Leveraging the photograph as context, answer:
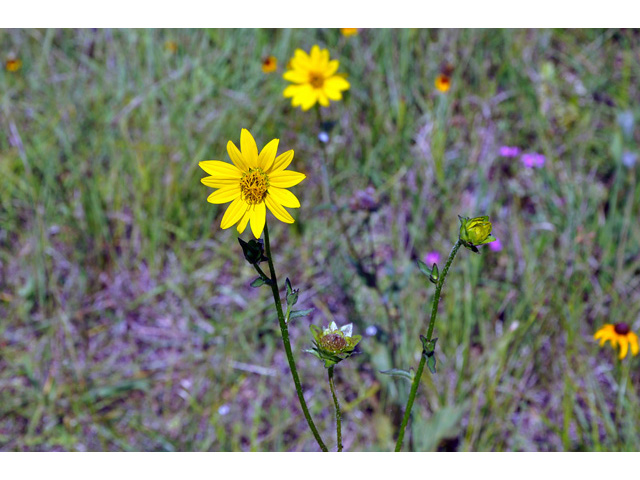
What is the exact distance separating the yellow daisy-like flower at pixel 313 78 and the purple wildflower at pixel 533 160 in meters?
0.99

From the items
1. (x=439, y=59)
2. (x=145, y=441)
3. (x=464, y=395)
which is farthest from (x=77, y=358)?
(x=439, y=59)

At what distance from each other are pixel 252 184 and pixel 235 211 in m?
0.07

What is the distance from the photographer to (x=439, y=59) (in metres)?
2.77

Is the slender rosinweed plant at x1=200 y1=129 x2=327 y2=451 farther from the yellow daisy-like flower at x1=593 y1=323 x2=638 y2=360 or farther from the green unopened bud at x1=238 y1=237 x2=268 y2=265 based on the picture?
the yellow daisy-like flower at x1=593 y1=323 x2=638 y2=360

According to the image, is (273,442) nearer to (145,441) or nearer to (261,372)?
(261,372)

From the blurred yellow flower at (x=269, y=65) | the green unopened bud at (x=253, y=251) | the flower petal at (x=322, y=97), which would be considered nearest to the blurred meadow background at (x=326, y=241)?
the blurred yellow flower at (x=269, y=65)

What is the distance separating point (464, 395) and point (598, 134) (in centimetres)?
154

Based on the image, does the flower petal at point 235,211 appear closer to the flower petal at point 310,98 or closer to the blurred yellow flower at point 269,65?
the flower petal at point 310,98

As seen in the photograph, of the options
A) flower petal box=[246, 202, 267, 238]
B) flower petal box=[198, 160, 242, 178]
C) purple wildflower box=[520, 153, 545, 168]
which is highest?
purple wildflower box=[520, 153, 545, 168]

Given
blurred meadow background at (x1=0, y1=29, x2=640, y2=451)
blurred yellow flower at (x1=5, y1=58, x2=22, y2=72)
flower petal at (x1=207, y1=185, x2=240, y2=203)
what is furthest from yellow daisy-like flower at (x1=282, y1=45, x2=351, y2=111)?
blurred yellow flower at (x1=5, y1=58, x2=22, y2=72)

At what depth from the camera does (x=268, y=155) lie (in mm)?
1072

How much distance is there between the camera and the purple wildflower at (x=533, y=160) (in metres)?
2.46

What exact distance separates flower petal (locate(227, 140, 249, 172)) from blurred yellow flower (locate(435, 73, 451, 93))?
1808mm

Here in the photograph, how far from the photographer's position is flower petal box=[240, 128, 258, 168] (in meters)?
1.05
